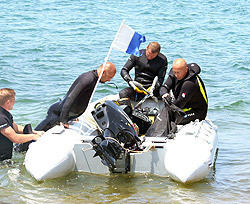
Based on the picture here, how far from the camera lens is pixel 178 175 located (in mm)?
4871

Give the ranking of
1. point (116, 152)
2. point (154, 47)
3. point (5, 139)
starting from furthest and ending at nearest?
point (154, 47) → point (5, 139) → point (116, 152)

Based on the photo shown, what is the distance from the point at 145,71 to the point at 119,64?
21.4 feet

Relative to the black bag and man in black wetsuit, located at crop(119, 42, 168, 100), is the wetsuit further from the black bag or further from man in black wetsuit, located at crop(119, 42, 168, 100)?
man in black wetsuit, located at crop(119, 42, 168, 100)

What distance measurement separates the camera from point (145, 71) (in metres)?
6.71

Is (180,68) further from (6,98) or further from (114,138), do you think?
(6,98)

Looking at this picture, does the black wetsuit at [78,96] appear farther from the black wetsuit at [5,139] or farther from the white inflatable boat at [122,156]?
the black wetsuit at [5,139]

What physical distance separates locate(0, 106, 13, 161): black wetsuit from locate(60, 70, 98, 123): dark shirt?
0.62 metres

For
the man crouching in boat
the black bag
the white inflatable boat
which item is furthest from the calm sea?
the man crouching in boat

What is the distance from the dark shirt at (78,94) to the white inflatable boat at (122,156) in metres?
0.25

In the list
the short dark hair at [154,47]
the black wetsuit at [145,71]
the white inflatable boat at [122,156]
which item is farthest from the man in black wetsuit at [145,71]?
A: the white inflatable boat at [122,156]

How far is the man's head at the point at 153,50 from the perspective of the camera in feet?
20.9

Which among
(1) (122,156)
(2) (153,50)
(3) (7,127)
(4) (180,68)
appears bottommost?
(1) (122,156)

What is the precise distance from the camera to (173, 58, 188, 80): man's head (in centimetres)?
560

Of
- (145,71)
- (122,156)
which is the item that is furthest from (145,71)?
(122,156)
